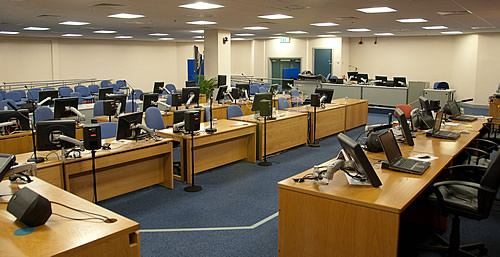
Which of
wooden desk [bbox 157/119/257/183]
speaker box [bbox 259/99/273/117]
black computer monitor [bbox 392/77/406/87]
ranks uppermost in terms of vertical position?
black computer monitor [bbox 392/77/406/87]

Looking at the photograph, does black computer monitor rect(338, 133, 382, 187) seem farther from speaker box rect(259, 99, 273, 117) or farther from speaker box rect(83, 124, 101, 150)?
speaker box rect(259, 99, 273, 117)

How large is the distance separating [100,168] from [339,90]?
11152mm

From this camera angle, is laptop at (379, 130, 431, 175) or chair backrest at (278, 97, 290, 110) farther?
chair backrest at (278, 97, 290, 110)

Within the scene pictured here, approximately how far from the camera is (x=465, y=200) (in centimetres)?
369

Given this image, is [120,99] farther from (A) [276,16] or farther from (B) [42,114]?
(A) [276,16]

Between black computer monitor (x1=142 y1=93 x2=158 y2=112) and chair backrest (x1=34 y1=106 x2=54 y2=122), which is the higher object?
black computer monitor (x1=142 y1=93 x2=158 y2=112)

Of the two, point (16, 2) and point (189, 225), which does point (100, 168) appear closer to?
point (189, 225)

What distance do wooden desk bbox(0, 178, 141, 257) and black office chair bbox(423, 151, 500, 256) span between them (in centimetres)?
253

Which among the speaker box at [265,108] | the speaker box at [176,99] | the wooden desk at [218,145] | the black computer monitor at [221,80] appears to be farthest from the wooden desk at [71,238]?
the black computer monitor at [221,80]

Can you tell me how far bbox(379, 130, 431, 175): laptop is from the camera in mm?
3888

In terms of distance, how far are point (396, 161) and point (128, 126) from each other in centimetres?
329

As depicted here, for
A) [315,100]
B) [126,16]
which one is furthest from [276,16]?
[126,16]

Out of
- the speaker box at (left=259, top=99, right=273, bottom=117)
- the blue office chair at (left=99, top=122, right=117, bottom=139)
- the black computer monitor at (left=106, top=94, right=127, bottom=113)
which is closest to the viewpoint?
the blue office chair at (left=99, top=122, right=117, bottom=139)

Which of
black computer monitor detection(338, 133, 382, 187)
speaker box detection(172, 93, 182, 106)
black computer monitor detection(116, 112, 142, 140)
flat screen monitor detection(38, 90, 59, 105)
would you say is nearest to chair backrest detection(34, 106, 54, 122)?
flat screen monitor detection(38, 90, 59, 105)
